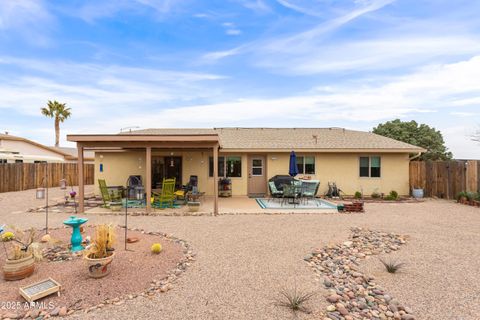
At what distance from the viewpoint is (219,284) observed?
374cm

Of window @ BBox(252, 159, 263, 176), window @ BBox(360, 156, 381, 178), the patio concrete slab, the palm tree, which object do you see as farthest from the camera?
the palm tree

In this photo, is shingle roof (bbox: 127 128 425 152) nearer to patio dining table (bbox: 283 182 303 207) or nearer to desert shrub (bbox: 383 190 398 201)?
desert shrub (bbox: 383 190 398 201)

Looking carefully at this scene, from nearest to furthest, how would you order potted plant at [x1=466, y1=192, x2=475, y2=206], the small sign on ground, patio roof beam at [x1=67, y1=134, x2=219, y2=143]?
1. the small sign on ground
2. patio roof beam at [x1=67, y1=134, x2=219, y2=143]
3. potted plant at [x1=466, y1=192, x2=475, y2=206]

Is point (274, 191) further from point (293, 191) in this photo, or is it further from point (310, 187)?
point (310, 187)

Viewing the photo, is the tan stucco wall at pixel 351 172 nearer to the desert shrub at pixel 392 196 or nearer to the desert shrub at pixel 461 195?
the desert shrub at pixel 392 196

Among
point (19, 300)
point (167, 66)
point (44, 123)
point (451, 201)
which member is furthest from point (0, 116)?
point (451, 201)

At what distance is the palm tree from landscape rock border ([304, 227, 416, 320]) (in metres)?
39.3

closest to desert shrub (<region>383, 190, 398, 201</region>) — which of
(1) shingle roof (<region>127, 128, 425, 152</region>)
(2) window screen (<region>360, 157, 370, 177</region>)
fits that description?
(2) window screen (<region>360, 157, 370, 177</region>)

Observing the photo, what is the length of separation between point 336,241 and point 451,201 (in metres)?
9.70

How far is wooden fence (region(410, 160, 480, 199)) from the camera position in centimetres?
1116

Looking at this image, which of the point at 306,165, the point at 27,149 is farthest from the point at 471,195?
the point at 27,149

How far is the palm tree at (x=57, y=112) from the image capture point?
32500 mm

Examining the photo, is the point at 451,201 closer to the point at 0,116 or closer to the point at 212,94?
the point at 212,94

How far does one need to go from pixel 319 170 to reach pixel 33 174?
19.6 meters
